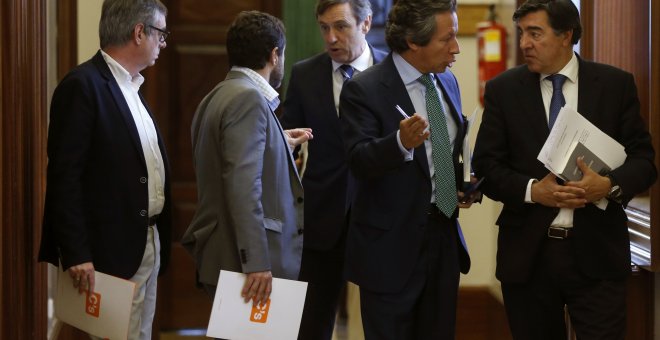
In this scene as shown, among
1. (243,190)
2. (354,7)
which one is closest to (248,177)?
(243,190)

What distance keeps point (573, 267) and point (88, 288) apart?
1.48 meters

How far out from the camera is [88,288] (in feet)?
10.0

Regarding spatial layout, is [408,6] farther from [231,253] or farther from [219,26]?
[219,26]

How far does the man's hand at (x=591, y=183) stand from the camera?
122 inches

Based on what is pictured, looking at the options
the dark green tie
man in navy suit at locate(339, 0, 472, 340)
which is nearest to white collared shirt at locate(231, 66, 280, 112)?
man in navy suit at locate(339, 0, 472, 340)

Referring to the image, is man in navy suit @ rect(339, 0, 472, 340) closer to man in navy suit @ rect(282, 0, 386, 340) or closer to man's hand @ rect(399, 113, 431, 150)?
man's hand @ rect(399, 113, 431, 150)

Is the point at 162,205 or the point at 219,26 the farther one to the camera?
the point at 219,26

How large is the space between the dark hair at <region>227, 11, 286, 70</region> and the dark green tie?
1.66 ft

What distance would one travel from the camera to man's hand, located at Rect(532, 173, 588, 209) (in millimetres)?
3094

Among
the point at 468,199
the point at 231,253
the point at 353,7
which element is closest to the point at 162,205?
the point at 231,253

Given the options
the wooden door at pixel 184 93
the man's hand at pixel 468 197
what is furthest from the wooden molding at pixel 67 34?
the man's hand at pixel 468 197

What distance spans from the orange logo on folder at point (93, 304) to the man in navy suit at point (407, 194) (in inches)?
31.3

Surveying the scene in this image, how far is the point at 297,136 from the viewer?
3.64 m

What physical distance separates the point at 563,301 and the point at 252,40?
1.30m
